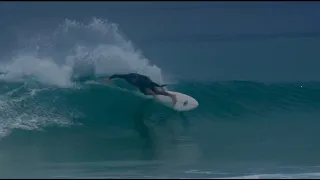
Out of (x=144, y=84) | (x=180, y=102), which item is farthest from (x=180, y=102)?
(x=144, y=84)

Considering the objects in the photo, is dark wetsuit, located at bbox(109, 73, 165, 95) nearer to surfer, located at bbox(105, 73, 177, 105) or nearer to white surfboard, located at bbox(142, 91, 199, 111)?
surfer, located at bbox(105, 73, 177, 105)

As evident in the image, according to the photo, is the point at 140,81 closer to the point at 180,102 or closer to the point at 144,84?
the point at 144,84

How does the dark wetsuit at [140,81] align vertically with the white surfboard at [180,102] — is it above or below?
above

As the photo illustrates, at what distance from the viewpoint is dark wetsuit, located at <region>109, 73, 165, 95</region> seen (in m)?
9.40

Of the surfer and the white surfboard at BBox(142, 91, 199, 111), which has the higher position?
the surfer

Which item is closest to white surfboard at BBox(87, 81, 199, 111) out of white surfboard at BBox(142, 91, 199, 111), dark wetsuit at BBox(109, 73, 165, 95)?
white surfboard at BBox(142, 91, 199, 111)

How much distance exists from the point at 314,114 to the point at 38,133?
3788 mm

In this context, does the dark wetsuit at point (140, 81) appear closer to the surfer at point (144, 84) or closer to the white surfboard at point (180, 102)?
the surfer at point (144, 84)

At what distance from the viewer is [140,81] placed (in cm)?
948

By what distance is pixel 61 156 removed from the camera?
873cm

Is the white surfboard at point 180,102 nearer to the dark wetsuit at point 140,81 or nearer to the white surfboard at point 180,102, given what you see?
the white surfboard at point 180,102

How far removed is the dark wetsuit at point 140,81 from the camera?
30.8ft

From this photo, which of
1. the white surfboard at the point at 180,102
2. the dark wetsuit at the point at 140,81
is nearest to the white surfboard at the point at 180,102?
the white surfboard at the point at 180,102

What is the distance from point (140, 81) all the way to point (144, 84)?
0.08 m
